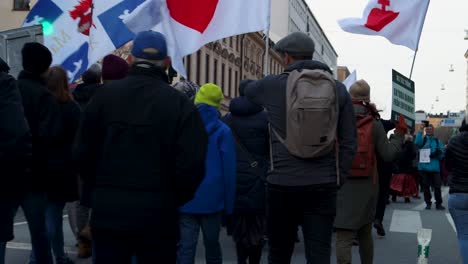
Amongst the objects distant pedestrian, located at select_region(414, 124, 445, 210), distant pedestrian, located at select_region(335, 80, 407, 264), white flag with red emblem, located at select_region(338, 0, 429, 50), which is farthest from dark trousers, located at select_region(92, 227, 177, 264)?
distant pedestrian, located at select_region(414, 124, 445, 210)

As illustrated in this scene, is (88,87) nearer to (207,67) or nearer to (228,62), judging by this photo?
(207,67)

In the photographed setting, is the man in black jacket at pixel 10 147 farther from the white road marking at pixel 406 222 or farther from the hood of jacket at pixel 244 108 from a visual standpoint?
the white road marking at pixel 406 222

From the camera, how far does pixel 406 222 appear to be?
1266 cm

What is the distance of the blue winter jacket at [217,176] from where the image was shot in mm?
5636

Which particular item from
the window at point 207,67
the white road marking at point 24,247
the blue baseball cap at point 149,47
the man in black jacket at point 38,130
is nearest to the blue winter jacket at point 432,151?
the white road marking at point 24,247

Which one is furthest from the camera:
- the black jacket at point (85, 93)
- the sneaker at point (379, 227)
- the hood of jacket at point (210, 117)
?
the sneaker at point (379, 227)

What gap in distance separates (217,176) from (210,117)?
493mm

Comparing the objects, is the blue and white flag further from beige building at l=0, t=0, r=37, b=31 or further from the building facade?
the building facade

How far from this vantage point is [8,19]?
33.4 metres

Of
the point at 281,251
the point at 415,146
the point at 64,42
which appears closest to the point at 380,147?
the point at 281,251

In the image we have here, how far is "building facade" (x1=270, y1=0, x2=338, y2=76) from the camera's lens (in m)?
73.2

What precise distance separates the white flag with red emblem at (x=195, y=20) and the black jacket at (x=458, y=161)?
121 inches

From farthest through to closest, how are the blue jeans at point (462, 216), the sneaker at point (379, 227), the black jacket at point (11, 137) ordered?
the sneaker at point (379, 227) → the blue jeans at point (462, 216) → the black jacket at point (11, 137)

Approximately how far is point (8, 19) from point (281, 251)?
102 ft
